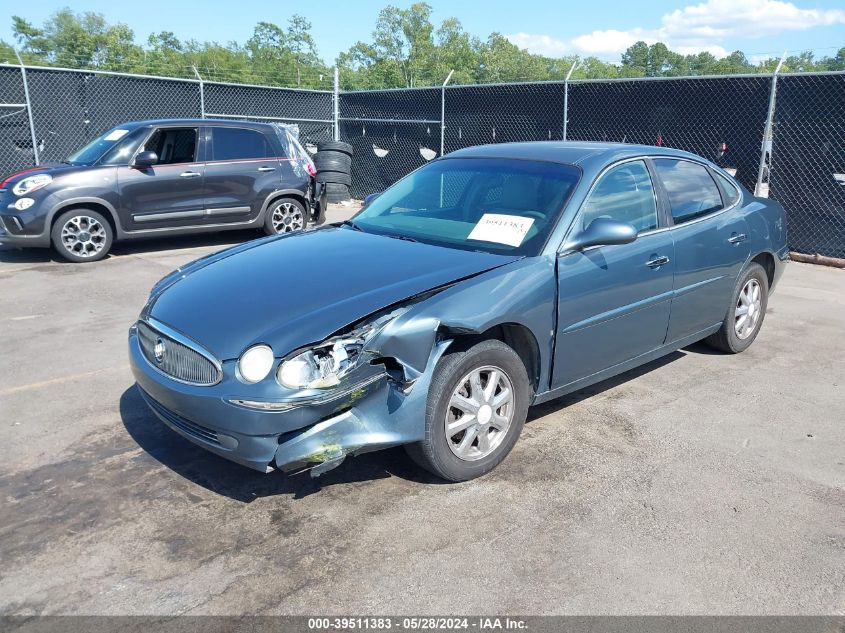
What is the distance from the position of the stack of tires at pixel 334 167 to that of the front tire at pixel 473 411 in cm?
1081

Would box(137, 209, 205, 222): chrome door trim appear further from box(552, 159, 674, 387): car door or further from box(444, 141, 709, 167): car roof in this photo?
box(552, 159, 674, 387): car door

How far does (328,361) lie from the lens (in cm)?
324

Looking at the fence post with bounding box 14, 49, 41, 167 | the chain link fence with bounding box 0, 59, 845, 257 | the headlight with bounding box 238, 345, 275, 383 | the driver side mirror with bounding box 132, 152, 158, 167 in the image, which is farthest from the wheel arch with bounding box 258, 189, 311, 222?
the headlight with bounding box 238, 345, 275, 383

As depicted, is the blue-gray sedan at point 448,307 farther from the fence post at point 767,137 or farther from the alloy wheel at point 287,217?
the alloy wheel at point 287,217

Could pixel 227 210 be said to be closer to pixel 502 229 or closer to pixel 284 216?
pixel 284 216

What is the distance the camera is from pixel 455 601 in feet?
9.20

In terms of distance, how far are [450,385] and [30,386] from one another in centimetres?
319

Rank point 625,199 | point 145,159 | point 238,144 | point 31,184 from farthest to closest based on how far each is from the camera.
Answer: point 238,144
point 145,159
point 31,184
point 625,199

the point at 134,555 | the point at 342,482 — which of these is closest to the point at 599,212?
the point at 342,482

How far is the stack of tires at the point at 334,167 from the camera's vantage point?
555 inches

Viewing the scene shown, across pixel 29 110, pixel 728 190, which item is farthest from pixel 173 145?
pixel 728 190

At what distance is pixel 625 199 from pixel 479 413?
182 centimetres

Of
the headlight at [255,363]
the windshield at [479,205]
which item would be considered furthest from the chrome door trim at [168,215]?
the headlight at [255,363]

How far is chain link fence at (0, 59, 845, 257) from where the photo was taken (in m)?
9.63
